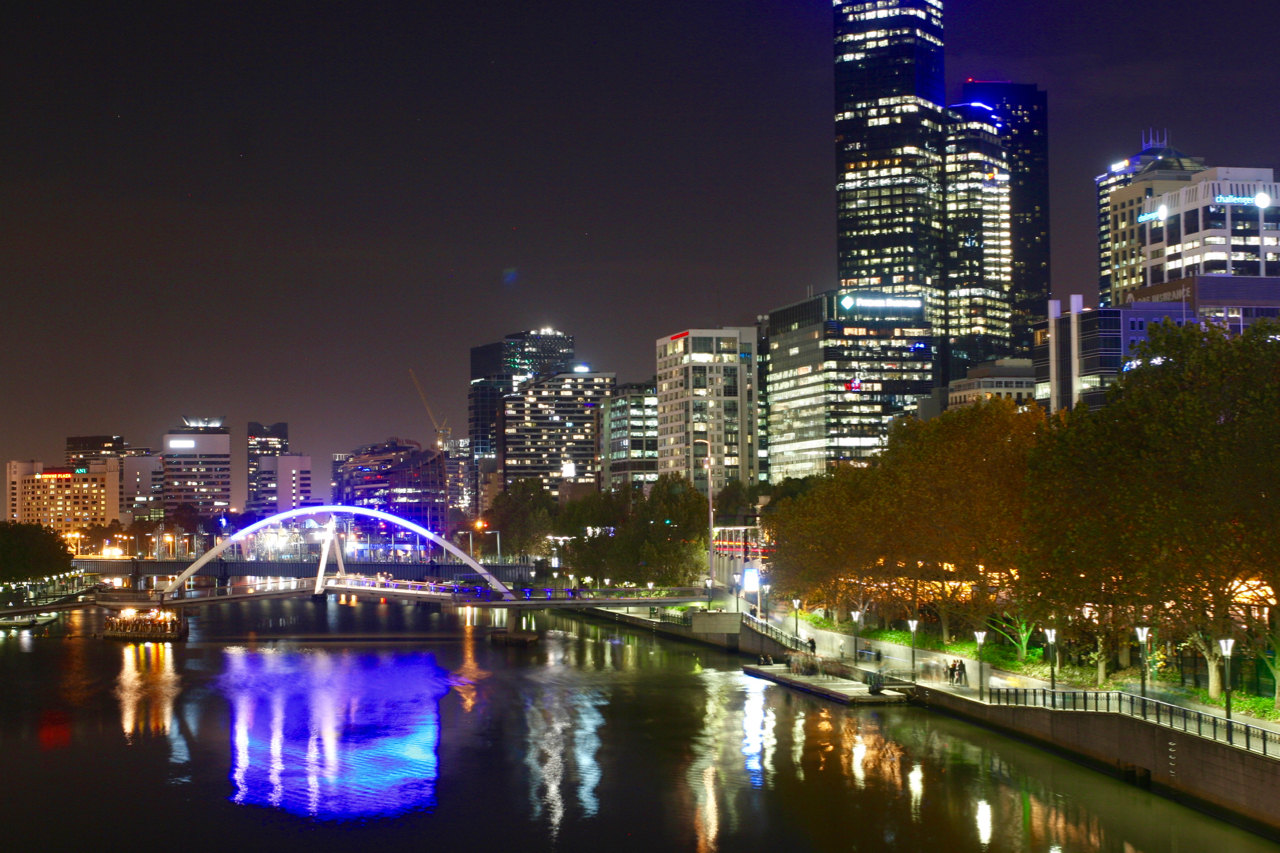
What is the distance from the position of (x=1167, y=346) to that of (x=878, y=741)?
53.1ft

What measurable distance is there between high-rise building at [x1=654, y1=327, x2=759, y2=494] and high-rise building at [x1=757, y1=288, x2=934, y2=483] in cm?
830

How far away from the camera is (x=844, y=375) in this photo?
187m

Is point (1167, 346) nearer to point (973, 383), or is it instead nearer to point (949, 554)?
point (949, 554)

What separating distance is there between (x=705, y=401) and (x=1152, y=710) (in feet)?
480

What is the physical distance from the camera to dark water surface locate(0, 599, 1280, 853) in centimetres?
3341

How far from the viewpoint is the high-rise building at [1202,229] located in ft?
469

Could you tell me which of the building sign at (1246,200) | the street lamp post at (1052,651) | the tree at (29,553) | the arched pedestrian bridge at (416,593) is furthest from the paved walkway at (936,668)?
the building sign at (1246,200)

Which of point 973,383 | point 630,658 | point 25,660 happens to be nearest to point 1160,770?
point 630,658

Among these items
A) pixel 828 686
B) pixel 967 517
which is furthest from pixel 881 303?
pixel 828 686

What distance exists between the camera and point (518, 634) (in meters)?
83.4

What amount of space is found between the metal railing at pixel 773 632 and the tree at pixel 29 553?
204ft

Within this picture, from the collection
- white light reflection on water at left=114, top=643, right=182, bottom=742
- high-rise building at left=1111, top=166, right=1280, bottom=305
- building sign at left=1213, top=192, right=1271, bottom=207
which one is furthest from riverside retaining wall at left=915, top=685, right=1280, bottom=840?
building sign at left=1213, top=192, right=1271, bottom=207

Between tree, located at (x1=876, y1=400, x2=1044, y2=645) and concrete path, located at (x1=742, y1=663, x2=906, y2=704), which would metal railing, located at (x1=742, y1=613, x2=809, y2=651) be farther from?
tree, located at (x1=876, y1=400, x2=1044, y2=645)

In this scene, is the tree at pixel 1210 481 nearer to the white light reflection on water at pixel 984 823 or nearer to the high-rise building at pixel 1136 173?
the white light reflection on water at pixel 984 823
